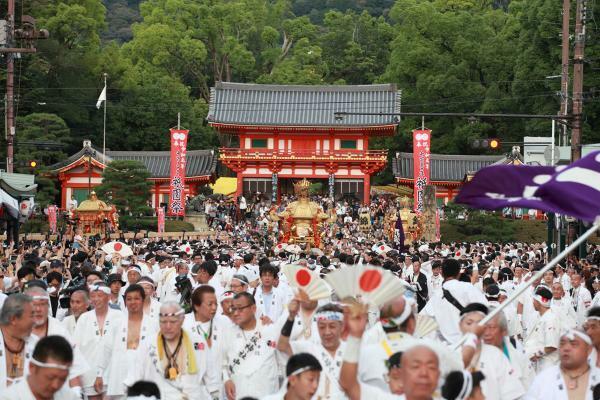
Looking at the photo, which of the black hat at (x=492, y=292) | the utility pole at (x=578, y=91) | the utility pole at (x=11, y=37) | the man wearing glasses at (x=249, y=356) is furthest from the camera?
the utility pole at (x=11, y=37)

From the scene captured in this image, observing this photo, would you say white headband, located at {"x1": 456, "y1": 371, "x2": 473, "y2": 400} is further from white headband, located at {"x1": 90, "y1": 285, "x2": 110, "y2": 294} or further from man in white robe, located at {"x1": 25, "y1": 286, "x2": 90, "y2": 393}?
white headband, located at {"x1": 90, "y1": 285, "x2": 110, "y2": 294}

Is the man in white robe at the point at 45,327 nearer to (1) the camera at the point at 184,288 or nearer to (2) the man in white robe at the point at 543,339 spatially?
(1) the camera at the point at 184,288

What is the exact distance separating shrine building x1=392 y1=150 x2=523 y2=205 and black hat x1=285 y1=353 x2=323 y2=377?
159ft

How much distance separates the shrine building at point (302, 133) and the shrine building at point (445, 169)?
1296mm

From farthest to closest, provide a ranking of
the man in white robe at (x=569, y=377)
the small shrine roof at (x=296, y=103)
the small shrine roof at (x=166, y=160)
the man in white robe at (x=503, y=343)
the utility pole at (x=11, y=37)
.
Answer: the small shrine roof at (x=296, y=103) < the small shrine roof at (x=166, y=160) < the utility pole at (x=11, y=37) < the man in white robe at (x=503, y=343) < the man in white robe at (x=569, y=377)

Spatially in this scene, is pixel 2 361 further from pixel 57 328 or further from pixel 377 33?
pixel 377 33

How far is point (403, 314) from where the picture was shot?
7723 mm

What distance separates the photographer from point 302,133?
5784cm

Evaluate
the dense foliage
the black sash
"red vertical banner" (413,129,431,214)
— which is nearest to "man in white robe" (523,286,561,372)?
the black sash

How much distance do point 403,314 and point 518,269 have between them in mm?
10565

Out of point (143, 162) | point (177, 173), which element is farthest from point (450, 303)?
point (143, 162)

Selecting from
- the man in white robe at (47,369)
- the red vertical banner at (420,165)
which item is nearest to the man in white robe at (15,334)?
the man in white robe at (47,369)

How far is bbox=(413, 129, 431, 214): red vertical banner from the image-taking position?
47906mm

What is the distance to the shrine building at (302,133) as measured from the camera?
56.1m
